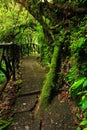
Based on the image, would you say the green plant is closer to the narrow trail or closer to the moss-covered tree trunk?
the narrow trail

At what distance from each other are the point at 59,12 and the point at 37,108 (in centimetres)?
317

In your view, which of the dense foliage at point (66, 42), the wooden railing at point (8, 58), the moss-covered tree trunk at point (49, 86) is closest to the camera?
the dense foliage at point (66, 42)

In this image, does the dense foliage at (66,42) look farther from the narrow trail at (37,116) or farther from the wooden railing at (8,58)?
the wooden railing at (8,58)

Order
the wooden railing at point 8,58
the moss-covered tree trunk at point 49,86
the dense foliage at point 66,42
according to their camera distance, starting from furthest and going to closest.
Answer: the wooden railing at point 8,58 < the moss-covered tree trunk at point 49,86 < the dense foliage at point 66,42

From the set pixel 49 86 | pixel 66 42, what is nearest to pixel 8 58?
pixel 49 86

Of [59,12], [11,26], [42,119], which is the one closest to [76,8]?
[59,12]

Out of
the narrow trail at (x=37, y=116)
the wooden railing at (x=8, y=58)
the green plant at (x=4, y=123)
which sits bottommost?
the narrow trail at (x=37, y=116)

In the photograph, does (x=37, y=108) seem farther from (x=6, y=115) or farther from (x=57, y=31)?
(x=57, y=31)

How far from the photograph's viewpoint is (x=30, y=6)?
7266mm

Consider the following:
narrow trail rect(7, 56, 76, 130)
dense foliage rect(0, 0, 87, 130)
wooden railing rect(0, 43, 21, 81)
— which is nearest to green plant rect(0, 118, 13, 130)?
narrow trail rect(7, 56, 76, 130)

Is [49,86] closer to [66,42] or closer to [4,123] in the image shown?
[66,42]

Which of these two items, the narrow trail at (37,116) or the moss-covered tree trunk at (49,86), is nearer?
the narrow trail at (37,116)

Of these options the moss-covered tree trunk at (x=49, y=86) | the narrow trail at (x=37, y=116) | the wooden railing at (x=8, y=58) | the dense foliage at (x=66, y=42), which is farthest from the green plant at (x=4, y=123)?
the wooden railing at (x=8, y=58)

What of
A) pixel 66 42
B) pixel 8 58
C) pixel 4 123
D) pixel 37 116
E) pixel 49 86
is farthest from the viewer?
pixel 66 42
